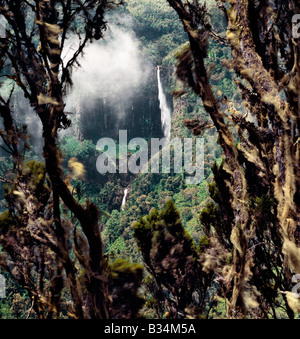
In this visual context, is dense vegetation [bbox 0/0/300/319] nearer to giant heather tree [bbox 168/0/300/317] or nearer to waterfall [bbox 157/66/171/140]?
giant heather tree [bbox 168/0/300/317]

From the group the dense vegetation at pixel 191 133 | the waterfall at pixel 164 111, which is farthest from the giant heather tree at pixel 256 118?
the waterfall at pixel 164 111

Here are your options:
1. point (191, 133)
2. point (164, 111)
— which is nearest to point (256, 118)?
point (191, 133)

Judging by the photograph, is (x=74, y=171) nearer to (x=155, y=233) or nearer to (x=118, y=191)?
(x=155, y=233)

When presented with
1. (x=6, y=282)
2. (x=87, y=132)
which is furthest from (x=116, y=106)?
Answer: (x=6, y=282)

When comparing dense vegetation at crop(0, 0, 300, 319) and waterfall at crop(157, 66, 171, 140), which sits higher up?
waterfall at crop(157, 66, 171, 140)

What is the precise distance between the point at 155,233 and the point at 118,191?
5397 centimetres

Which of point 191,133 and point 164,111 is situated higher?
point 164,111

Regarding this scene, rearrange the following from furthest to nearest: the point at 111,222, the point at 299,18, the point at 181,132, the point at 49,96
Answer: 1. the point at 181,132
2. the point at 111,222
3. the point at 299,18
4. the point at 49,96

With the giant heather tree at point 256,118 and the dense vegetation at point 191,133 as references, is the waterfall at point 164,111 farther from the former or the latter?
the giant heather tree at point 256,118

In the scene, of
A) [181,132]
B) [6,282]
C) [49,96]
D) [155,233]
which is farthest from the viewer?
[181,132]

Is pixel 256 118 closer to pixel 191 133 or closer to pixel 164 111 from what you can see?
pixel 191 133

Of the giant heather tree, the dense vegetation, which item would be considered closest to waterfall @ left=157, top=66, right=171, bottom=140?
the dense vegetation

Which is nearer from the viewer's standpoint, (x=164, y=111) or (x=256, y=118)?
(x=256, y=118)

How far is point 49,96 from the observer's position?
2.27 m
